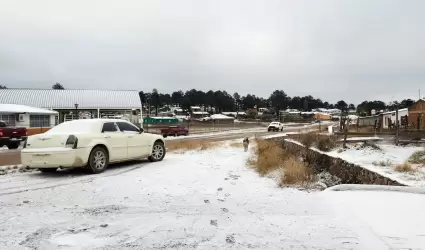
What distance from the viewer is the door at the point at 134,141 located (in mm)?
11367

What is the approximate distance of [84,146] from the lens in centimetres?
955

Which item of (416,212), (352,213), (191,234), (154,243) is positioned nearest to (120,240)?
(154,243)

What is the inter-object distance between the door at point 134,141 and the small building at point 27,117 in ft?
76.8

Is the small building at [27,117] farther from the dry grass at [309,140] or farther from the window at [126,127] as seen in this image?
the dry grass at [309,140]

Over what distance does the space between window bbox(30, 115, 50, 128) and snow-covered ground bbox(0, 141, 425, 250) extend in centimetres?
2815

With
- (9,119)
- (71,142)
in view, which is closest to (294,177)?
(71,142)

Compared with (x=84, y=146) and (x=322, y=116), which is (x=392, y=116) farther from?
(x=322, y=116)

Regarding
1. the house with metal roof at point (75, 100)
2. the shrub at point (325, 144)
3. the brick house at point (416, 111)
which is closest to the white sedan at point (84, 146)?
the shrub at point (325, 144)

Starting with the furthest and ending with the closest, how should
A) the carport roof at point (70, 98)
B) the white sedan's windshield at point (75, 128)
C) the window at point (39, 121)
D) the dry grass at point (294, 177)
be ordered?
the carport roof at point (70, 98) → the window at point (39, 121) → the white sedan's windshield at point (75, 128) → the dry grass at point (294, 177)

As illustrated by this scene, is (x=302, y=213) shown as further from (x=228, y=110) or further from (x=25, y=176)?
(x=228, y=110)

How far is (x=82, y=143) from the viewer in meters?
9.52

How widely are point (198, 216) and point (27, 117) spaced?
31.7 metres

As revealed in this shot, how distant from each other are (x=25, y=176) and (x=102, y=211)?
4.71 m

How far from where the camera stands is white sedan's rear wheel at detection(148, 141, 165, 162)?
493 inches
